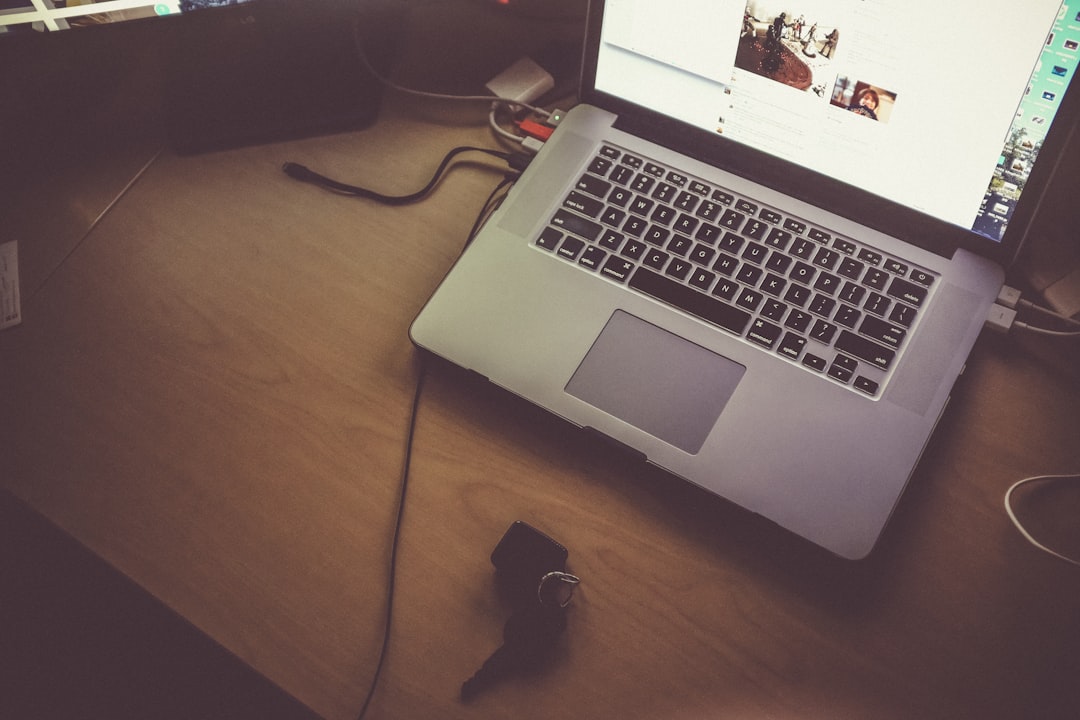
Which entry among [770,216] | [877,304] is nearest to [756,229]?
[770,216]

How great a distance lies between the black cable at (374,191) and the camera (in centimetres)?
80

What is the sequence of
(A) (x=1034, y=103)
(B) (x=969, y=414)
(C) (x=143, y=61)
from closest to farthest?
(A) (x=1034, y=103) < (B) (x=969, y=414) < (C) (x=143, y=61)

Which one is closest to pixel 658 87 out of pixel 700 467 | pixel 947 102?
pixel 947 102

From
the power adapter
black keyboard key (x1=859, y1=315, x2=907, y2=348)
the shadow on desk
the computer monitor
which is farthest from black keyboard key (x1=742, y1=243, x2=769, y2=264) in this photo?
the shadow on desk

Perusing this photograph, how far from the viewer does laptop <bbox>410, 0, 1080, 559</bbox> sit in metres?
0.60

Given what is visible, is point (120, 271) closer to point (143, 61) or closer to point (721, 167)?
point (143, 61)

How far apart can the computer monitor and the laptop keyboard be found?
302mm

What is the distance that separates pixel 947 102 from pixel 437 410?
1.54 feet

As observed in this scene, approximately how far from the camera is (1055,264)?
735mm

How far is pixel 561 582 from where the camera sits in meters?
0.61

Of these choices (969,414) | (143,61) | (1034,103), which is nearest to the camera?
(1034,103)

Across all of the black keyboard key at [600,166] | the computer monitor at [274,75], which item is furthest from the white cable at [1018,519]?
the computer monitor at [274,75]

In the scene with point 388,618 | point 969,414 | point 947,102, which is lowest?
point 388,618

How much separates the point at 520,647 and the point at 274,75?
649 mm
